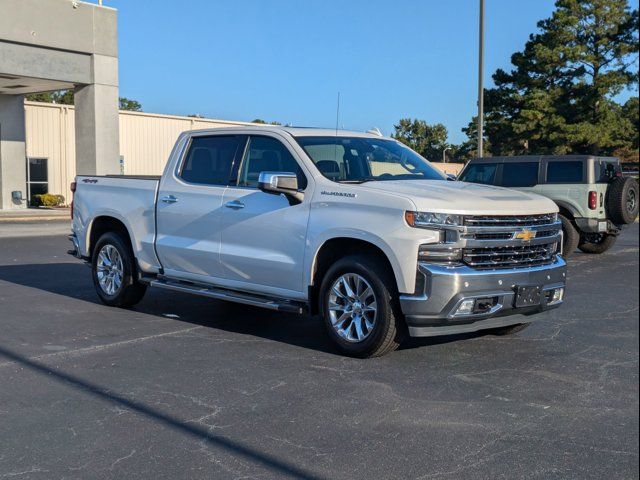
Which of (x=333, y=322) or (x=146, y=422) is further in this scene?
(x=333, y=322)

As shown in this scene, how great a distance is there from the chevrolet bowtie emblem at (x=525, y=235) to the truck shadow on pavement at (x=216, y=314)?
1.37 metres

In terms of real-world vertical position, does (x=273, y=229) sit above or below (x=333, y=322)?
above

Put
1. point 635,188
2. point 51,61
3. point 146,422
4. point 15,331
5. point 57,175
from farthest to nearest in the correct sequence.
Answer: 1. point 57,175
2. point 51,61
3. point 635,188
4. point 15,331
5. point 146,422

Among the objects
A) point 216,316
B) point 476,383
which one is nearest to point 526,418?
point 476,383

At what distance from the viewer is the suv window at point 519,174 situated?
15062 mm

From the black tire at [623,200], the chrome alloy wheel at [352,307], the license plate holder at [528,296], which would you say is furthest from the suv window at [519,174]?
the chrome alloy wheel at [352,307]

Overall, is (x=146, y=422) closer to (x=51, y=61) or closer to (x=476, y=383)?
(x=476, y=383)

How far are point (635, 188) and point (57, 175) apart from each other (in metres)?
25.7

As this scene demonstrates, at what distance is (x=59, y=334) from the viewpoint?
7449 mm

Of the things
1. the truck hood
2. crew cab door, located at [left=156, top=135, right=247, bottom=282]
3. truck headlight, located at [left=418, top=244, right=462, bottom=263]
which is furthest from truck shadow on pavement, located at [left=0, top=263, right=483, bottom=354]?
the truck hood

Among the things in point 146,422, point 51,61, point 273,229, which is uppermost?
point 51,61

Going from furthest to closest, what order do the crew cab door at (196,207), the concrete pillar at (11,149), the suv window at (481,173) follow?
the concrete pillar at (11,149) → the suv window at (481,173) → the crew cab door at (196,207)

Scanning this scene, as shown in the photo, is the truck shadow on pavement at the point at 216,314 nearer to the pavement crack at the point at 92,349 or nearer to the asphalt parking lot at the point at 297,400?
the asphalt parking lot at the point at 297,400

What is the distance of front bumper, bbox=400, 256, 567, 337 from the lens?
19.5ft
